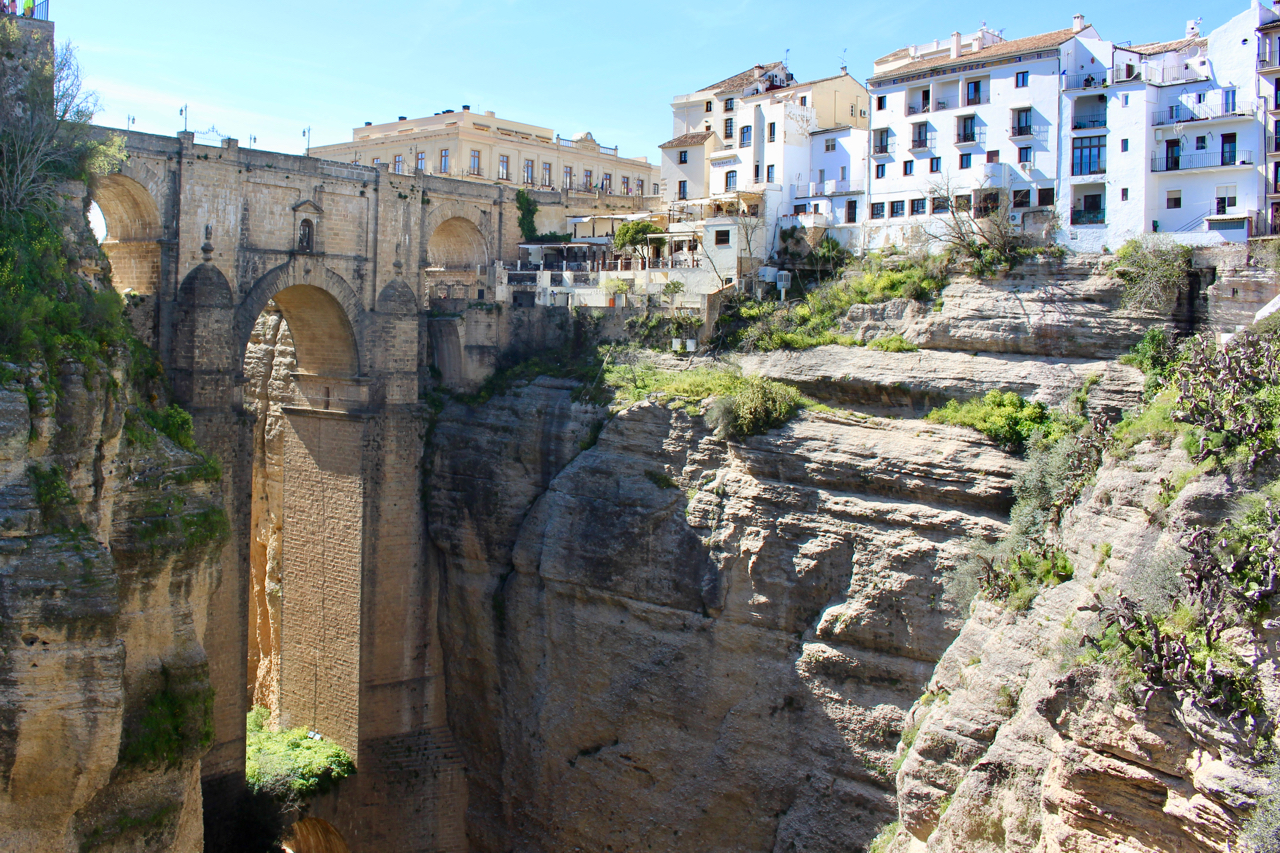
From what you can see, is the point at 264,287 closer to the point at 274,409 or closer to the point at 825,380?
the point at 274,409

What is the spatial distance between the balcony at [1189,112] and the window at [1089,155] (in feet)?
3.98

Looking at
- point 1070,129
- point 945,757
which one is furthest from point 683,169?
point 945,757

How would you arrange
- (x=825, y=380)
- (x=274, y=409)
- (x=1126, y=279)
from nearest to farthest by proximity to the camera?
(x=1126, y=279)
(x=825, y=380)
(x=274, y=409)

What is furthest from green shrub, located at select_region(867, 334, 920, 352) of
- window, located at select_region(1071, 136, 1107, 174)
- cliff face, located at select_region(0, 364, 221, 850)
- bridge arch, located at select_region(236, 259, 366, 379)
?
cliff face, located at select_region(0, 364, 221, 850)

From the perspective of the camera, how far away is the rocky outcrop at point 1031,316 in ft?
72.3

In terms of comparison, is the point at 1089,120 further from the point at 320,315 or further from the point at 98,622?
the point at 98,622

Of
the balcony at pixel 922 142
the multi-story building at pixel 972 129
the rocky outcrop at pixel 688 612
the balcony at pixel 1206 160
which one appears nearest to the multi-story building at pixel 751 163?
the multi-story building at pixel 972 129

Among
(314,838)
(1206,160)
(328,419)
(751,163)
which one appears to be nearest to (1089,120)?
(1206,160)

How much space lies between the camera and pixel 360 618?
2791cm

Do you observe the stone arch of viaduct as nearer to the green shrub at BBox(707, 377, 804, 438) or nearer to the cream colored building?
the green shrub at BBox(707, 377, 804, 438)

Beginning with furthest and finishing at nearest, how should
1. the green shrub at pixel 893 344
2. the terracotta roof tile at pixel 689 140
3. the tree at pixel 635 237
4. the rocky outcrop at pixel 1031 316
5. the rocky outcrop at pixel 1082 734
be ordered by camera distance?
the terracotta roof tile at pixel 689 140 < the tree at pixel 635 237 < the green shrub at pixel 893 344 < the rocky outcrop at pixel 1031 316 < the rocky outcrop at pixel 1082 734

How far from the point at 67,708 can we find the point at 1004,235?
67.0 feet

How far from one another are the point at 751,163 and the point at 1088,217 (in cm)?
1136

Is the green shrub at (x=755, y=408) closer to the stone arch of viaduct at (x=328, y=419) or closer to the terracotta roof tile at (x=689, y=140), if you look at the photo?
the stone arch of viaduct at (x=328, y=419)
